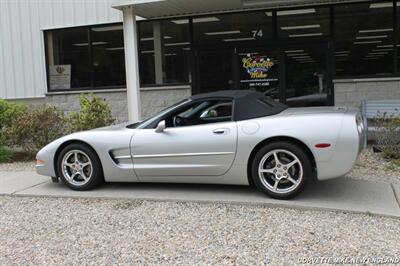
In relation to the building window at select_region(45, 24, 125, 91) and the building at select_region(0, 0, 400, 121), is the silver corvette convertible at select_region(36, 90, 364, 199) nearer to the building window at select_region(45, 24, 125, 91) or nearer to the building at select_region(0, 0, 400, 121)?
the building at select_region(0, 0, 400, 121)

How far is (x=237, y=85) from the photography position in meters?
11.4

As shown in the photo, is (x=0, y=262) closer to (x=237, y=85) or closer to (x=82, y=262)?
(x=82, y=262)

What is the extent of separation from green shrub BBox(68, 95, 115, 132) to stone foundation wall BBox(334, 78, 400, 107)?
5.01 metres

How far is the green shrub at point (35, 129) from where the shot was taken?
9.44 m

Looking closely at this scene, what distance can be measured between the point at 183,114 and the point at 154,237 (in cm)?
215

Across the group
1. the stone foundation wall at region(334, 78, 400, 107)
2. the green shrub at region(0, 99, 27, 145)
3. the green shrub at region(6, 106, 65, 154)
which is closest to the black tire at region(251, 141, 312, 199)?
the green shrub at region(6, 106, 65, 154)

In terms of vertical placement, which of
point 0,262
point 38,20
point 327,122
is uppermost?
point 38,20

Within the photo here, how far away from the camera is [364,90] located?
10.5 m

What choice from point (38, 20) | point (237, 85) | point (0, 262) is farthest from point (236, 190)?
point (38, 20)

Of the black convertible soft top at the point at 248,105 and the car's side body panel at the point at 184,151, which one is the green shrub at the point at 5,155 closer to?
the car's side body panel at the point at 184,151

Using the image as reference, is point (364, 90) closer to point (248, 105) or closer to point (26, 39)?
point (248, 105)

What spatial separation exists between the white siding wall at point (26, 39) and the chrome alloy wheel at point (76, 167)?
6.81 metres

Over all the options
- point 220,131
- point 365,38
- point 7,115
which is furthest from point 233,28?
point 220,131

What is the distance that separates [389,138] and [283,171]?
3.38m
